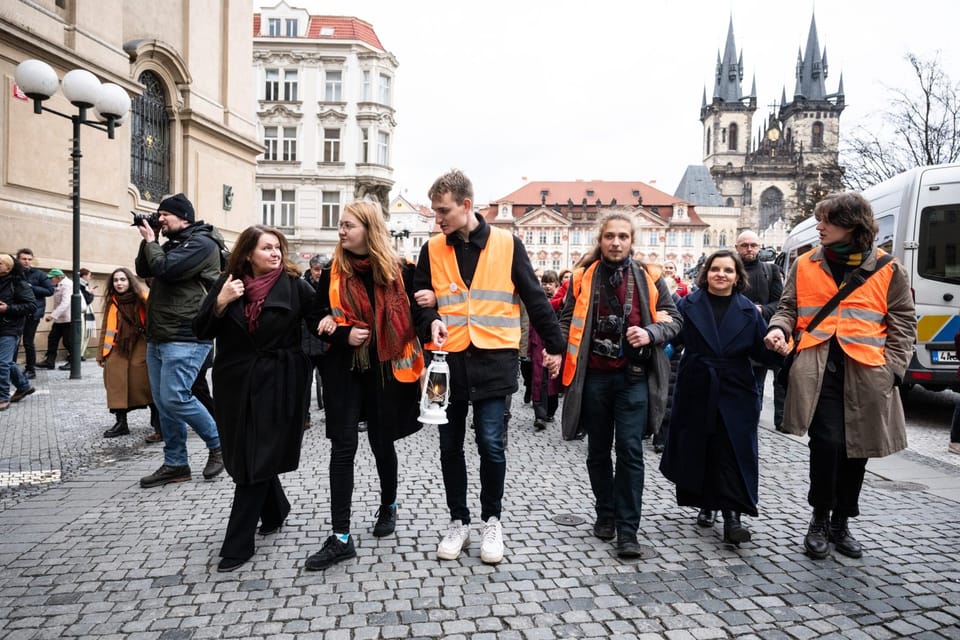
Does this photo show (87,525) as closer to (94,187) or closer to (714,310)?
(714,310)

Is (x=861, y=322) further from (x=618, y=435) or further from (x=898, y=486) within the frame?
(x=898, y=486)

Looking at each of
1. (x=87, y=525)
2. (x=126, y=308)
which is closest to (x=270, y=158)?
(x=126, y=308)

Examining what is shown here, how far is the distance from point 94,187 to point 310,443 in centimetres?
1028

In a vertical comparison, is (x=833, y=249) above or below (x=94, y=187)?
below

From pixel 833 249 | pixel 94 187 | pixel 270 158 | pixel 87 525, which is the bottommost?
pixel 87 525

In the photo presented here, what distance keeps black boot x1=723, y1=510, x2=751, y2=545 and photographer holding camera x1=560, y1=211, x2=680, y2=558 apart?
57cm

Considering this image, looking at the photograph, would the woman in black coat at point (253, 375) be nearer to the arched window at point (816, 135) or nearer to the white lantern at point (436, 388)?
the white lantern at point (436, 388)

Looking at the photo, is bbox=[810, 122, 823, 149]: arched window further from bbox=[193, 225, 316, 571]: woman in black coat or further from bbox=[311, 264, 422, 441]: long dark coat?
bbox=[193, 225, 316, 571]: woman in black coat

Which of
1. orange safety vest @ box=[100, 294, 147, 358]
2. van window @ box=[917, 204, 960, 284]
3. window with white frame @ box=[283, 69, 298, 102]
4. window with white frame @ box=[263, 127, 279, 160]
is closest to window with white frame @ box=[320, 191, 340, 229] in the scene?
window with white frame @ box=[263, 127, 279, 160]

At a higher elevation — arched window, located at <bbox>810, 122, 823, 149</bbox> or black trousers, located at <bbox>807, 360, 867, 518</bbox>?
arched window, located at <bbox>810, 122, 823, 149</bbox>

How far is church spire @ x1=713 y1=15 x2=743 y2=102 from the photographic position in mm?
111875

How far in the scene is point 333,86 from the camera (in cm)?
4050

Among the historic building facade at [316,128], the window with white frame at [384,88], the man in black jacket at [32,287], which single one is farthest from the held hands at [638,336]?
the window with white frame at [384,88]

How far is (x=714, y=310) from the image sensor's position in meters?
4.31
